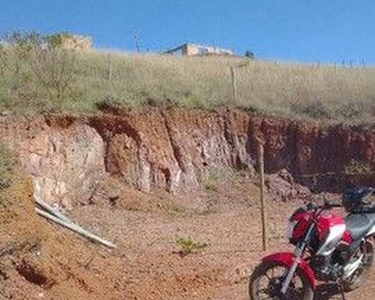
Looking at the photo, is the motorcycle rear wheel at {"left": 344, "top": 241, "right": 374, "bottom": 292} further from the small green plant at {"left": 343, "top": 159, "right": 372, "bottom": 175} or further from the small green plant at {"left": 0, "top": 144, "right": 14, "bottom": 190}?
the small green plant at {"left": 343, "top": 159, "right": 372, "bottom": 175}

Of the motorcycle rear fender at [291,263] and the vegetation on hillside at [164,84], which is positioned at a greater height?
the vegetation on hillside at [164,84]

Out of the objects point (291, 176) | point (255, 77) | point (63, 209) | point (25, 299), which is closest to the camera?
point (25, 299)

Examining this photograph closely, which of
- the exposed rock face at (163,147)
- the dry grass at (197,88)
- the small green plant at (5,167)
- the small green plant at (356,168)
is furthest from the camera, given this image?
the small green plant at (356,168)

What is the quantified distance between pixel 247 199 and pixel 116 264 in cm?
906

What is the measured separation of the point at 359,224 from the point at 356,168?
13221mm

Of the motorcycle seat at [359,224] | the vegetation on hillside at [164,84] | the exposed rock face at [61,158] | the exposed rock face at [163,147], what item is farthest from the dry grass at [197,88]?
the motorcycle seat at [359,224]

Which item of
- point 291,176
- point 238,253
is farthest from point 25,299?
point 291,176

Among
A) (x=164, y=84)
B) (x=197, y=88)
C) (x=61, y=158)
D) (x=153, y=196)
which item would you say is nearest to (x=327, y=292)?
(x=61, y=158)

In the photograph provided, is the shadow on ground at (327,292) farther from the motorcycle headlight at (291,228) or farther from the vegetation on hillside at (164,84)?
the vegetation on hillside at (164,84)

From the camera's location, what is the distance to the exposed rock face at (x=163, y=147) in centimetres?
1533

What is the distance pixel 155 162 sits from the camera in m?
18.6

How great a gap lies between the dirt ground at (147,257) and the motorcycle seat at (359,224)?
79 cm

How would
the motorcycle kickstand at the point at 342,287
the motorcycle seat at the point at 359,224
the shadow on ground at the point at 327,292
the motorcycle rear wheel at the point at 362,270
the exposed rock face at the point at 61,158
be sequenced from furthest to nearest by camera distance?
the exposed rock face at the point at 61,158
the motorcycle rear wheel at the point at 362,270
the shadow on ground at the point at 327,292
the motorcycle seat at the point at 359,224
the motorcycle kickstand at the point at 342,287

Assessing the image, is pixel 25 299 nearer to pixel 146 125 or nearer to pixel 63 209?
pixel 63 209
